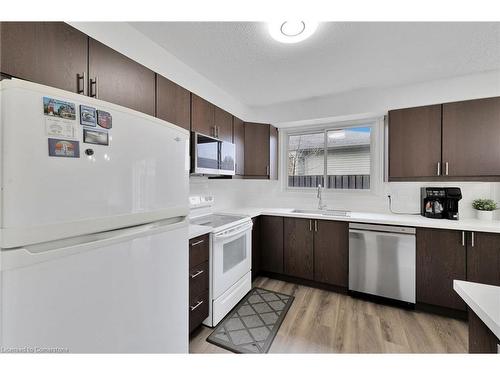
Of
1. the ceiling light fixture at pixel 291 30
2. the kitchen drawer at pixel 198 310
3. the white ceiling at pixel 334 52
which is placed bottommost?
the kitchen drawer at pixel 198 310

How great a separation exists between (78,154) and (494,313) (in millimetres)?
1336

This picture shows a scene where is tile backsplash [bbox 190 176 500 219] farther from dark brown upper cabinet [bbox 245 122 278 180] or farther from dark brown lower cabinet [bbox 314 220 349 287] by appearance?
dark brown lower cabinet [bbox 314 220 349 287]

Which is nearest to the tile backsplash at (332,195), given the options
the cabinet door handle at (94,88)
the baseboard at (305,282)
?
the baseboard at (305,282)

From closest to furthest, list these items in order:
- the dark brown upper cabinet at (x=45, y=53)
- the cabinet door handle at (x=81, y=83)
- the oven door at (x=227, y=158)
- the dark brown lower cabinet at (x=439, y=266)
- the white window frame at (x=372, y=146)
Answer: the dark brown upper cabinet at (x=45, y=53) < the cabinet door handle at (x=81, y=83) < the dark brown lower cabinet at (x=439, y=266) < the oven door at (x=227, y=158) < the white window frame at (x=372, y=146)

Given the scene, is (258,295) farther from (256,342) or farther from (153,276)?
(153,276)

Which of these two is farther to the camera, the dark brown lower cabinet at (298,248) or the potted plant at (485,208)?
the dark brown lower cabinet at (298,248)

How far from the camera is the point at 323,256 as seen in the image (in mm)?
2340

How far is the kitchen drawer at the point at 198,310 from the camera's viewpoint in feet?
5.02

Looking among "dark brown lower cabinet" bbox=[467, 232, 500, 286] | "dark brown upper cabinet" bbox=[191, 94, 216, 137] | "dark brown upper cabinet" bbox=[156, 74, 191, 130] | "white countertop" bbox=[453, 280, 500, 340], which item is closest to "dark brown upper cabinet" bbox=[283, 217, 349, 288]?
"dark brown lower cabinet" bbox=[467, 232, 500, 286]

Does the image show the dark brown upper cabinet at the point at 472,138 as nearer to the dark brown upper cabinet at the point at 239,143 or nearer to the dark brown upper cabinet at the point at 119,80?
the dark brown upper cabinet at the point at 239,143

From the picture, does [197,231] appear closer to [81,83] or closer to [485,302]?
[81,83]

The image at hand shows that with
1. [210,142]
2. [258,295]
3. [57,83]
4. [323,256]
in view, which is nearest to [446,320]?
[323,256]

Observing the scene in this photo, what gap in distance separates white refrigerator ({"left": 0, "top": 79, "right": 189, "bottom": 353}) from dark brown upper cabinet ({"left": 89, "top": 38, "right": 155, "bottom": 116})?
523 mm

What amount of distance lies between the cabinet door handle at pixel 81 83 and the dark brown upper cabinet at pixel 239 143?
1.55 metres
